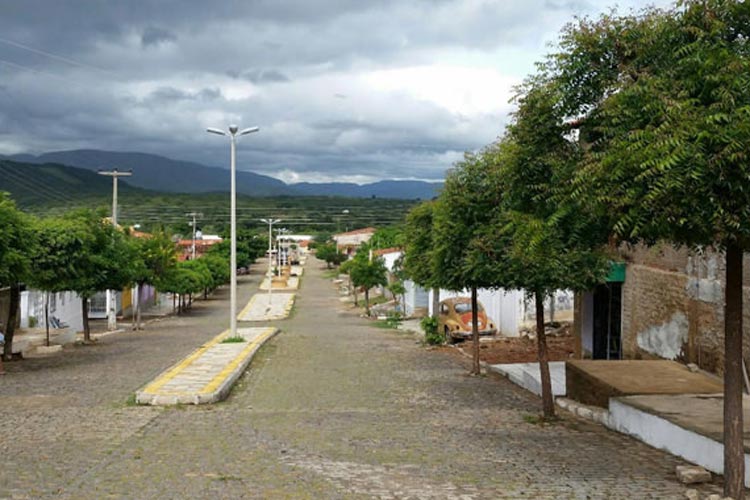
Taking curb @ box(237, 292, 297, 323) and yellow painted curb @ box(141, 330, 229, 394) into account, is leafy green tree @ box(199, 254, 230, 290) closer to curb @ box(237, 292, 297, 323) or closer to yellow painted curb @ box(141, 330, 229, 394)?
curb @ box(237, 292, 297, 323)

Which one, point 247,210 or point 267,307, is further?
point 247,210

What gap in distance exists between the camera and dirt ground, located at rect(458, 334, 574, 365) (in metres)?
22.9

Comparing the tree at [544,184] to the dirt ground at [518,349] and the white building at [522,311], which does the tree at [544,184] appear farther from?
the white building at [522,311]

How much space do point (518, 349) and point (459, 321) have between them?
5.57 meters

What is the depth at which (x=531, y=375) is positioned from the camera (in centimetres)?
1683

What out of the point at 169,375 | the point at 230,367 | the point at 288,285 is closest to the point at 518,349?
the point at 230,367

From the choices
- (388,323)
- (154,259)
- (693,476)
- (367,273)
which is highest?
(154,259)

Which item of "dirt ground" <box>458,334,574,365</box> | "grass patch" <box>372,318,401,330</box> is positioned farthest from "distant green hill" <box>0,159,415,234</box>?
"dirt ground" <box>458,334,574,365</box>

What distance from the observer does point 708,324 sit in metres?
14.3

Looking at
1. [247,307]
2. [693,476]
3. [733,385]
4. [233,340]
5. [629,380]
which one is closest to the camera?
[733,385]

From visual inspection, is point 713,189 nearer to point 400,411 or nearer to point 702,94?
point 702,94

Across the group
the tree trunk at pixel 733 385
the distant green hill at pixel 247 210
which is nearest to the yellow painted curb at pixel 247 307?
the tree trunk at pixel 733 385

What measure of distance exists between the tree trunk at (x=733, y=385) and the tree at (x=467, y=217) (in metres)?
5.60

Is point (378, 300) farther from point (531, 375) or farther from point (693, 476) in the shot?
point (693, 476)
